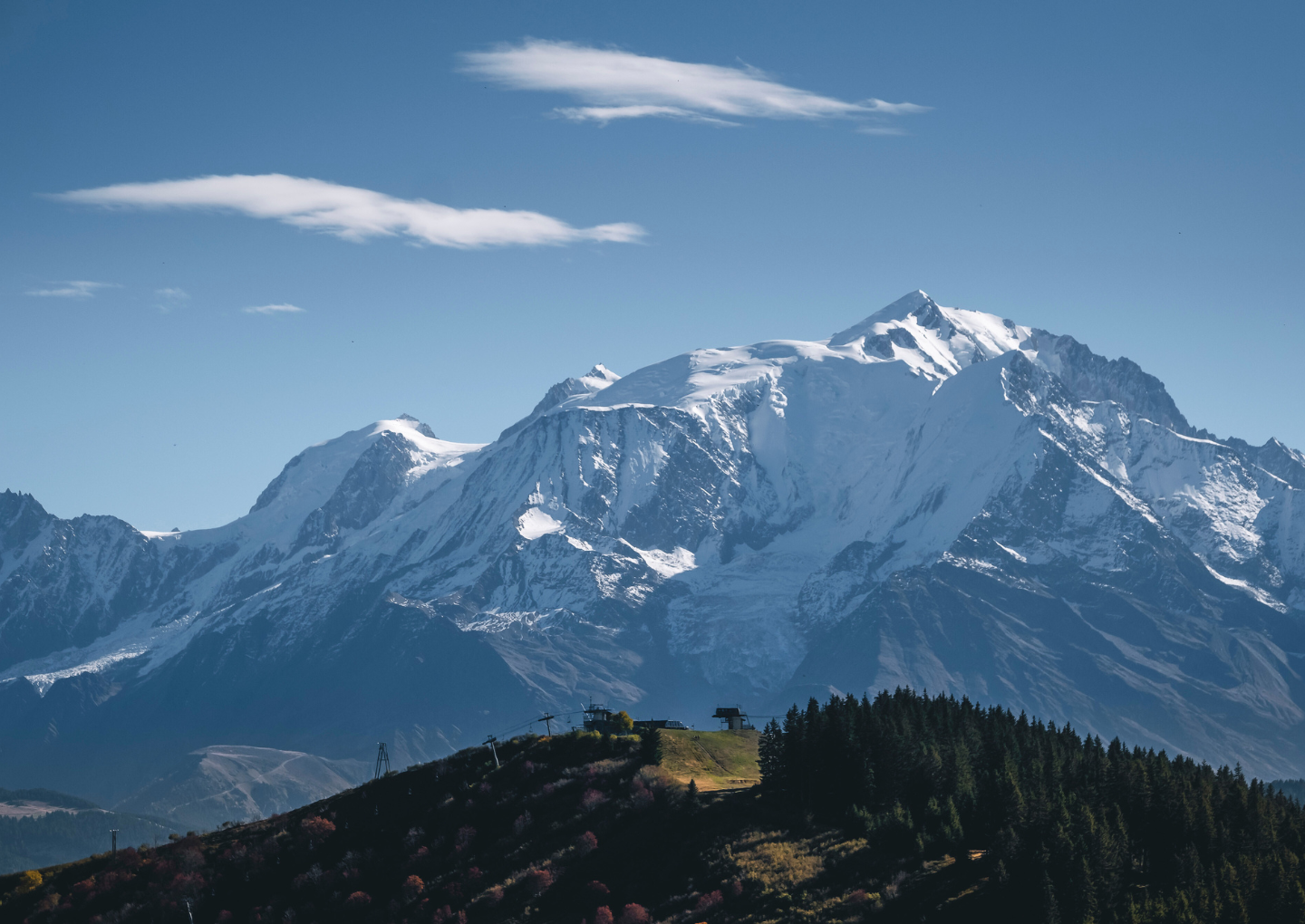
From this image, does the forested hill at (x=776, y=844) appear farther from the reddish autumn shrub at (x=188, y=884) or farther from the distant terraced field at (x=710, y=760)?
the distant terraced field at (x=710, y=760)

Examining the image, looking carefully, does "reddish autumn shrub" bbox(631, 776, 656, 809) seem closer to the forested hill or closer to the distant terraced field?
the forested hill

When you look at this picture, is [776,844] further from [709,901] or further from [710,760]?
[710,760]

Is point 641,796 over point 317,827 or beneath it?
beneath

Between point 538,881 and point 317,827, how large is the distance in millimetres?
39427

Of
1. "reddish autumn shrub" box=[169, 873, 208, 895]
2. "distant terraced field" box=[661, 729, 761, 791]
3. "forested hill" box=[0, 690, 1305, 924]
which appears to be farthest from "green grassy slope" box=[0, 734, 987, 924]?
"distant terraced field" box=[661, 729, 761, 791]

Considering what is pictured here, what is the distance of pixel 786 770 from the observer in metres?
165

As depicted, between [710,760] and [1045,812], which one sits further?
[710,760]

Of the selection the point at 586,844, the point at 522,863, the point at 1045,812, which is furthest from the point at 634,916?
the point at 1045,812

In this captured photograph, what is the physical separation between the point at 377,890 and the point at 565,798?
2221 centimetres

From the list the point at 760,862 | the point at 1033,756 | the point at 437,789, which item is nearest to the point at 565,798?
the point at 437,789

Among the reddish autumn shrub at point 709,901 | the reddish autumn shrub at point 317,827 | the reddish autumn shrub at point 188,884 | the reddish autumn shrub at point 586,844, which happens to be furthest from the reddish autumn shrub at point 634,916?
the reddish autumn shrub at point 188,884

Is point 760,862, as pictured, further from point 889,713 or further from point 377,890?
point 377,890

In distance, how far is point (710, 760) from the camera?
7308 inches

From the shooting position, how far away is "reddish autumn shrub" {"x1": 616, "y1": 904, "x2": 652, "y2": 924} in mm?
140375
